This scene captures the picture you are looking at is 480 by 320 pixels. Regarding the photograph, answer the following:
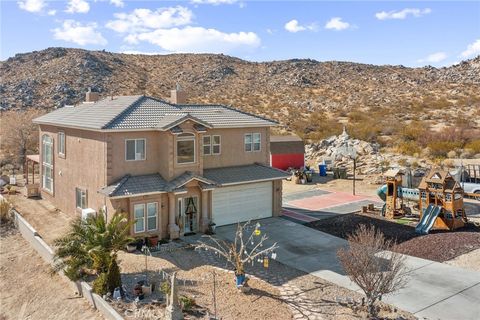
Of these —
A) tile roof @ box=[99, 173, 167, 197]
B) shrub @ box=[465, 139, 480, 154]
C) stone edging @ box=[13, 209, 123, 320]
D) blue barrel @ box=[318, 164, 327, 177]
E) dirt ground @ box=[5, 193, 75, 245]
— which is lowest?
stone edging @ box=[13, 209, 123, 320]

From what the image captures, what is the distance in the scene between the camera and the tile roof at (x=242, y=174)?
2411cm

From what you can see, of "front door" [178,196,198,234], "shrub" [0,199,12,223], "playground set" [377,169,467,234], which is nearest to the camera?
"front door" [178,196,198,234]

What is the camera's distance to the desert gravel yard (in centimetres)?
1998

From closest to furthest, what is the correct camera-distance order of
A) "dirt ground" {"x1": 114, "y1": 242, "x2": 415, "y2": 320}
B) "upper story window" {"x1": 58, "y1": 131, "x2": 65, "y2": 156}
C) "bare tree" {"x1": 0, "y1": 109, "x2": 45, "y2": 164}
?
"dirt ground" {"x1": 114, "y1": 242, "x2": 415, "y2": 320}, "upper story window" {"x1": 58, "y1": 131, "x2": 65, "y2": 156}, "bare tree" {"x1": 0, "y1": 109, "x2": 45, "y2": 164}

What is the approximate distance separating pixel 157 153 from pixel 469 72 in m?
80.2

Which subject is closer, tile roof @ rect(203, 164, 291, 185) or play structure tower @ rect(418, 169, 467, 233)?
play structure tower @ rect(418, 169, 467, 233)

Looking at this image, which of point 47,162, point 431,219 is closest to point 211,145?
point 47,162

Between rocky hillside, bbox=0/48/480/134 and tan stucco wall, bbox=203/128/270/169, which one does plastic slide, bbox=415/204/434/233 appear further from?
rocky hillside, bbox=0/48/480/134

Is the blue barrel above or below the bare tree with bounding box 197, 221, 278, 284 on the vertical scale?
above

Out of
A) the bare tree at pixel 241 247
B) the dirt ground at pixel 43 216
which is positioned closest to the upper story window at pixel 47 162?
the dirt ground at pixel 43 216

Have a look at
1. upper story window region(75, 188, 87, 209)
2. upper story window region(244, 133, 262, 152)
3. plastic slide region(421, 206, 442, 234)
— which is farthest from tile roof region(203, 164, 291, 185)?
plastic slide region(421, 206, 442, 234)

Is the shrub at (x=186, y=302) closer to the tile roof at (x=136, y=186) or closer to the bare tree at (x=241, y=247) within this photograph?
the bare tree at (x=241, y=247)

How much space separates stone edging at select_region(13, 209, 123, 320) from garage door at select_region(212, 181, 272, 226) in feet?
27.9

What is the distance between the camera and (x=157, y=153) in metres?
22.8
